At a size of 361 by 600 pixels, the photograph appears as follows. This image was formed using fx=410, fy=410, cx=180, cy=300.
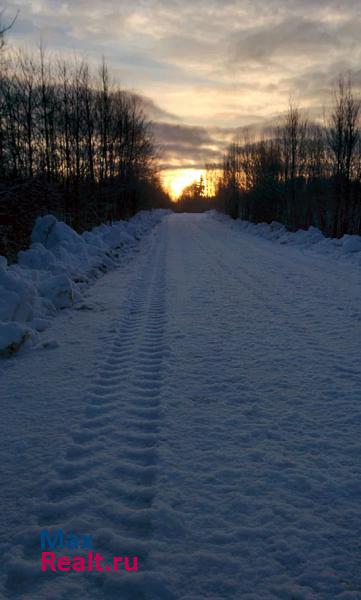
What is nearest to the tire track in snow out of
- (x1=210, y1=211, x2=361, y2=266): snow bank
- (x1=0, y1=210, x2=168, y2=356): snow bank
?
(x1=0, y1=210, x2=168, y2=356): snow bank

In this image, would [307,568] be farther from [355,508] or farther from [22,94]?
[22,94]

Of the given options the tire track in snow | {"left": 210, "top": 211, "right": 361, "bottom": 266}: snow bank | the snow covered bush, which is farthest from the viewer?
{"left": 210, "top": 211, "right": 361, "bottom": 266}: snow bank

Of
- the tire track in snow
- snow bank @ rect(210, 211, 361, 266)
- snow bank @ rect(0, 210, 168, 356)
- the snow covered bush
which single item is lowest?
the tire track in snow

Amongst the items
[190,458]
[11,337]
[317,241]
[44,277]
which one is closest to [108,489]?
[190,458]

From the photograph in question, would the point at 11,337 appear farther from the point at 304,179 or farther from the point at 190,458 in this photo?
the point at 304,179

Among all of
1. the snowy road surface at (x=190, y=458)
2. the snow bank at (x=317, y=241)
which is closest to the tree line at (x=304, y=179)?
the snow bank at (x=317, y=241)

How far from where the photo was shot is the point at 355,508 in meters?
→ 2.45

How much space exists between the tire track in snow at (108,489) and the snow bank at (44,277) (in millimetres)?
1726

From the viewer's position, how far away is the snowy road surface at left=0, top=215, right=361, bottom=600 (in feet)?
6.66

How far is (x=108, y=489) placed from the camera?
266 cm

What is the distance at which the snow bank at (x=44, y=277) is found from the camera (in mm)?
5601

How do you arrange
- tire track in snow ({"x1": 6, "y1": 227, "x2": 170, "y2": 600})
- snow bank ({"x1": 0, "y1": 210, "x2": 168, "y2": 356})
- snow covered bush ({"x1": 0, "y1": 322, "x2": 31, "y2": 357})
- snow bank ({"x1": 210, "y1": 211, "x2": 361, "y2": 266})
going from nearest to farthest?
tire track in snow ({"x1": 6, "y1": 227, "x2": 170, "y2": 600}) < snow covered bush ({"x1": 0, "y1": 322, "x2": 31, "y2": 357}) < snow bank ({"x1": 0, "y1": 210, "x2": 168, "y2": 356}) < snow bank ({"x1": 210, "y1": 211, "x2": 361, "y2": 266})

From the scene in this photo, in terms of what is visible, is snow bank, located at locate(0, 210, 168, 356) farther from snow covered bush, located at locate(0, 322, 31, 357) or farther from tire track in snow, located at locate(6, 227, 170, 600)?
tire track in snow, located at locate(6, 227, 170, 600)

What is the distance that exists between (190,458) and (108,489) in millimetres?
632
